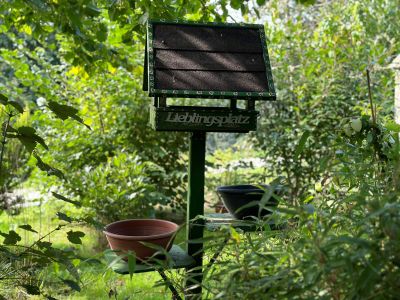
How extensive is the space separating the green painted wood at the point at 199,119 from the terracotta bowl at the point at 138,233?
1.54 feet

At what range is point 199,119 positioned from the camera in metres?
2.15

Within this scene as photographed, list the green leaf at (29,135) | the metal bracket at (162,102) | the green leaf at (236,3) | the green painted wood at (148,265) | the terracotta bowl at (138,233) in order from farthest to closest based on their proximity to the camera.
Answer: the green leaf at (236,3) → the metal bracket at (162,102) → the terracotta bowl at (138,233) → the green painted wood at (148,265) → the green leaf at (29,135)

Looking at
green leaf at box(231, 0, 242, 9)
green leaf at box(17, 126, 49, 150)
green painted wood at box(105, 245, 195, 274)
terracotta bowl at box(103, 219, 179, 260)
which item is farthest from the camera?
green leaf at box(231, 0, 242, 9)

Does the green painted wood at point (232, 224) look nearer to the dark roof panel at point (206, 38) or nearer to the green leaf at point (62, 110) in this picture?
the green leaf at point (62, 110)

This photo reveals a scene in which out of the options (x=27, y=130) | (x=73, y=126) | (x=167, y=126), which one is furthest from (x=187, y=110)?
(x=73, y=126)

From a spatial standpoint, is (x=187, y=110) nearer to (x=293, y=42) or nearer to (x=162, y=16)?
(x=162, y=16)

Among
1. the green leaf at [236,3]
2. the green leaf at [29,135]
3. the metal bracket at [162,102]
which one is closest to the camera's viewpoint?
the green leaf at [29,135]

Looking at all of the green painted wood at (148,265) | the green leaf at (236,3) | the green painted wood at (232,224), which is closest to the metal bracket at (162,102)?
the green painted wood at (232,224)

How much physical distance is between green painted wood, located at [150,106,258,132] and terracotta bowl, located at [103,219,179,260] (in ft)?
1.54

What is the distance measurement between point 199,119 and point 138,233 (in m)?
0.67

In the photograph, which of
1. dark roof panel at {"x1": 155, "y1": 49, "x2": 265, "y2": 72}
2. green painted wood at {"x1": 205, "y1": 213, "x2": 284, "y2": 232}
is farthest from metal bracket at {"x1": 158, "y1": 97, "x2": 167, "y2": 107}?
green painted wood at {"x1": 205, "y1": 213, "x2": 284, "y2": 232}

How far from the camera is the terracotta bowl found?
6.71ft

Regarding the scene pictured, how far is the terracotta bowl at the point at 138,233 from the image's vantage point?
2045 millimetres

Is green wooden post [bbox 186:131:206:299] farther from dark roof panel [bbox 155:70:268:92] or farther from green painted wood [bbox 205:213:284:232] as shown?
dark roof panel [bbox 155:70:268:92]
